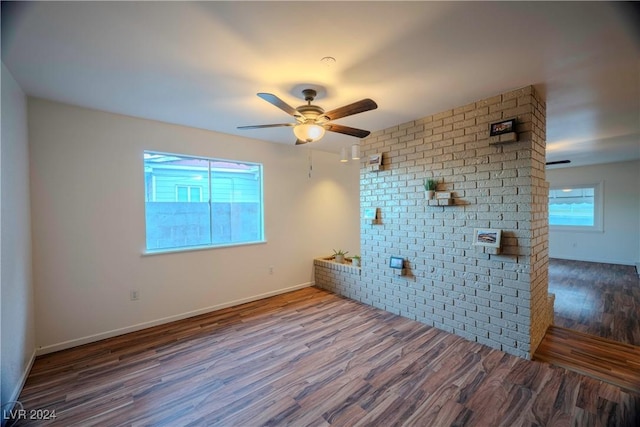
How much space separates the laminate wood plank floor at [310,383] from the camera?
1838 millimetres

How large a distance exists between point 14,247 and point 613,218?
1064 cm

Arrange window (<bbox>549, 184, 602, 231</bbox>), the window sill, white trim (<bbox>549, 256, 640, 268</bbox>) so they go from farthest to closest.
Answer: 1. window (<bbox>549, 184, 602, 231</bbox>)
2. white trim (<bbox>549, 256, 640, 268</bbox>)
3. the window sill

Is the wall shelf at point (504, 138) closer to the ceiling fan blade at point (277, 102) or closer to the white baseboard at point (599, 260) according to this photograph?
the ceiling fan blade at point (277, 102)

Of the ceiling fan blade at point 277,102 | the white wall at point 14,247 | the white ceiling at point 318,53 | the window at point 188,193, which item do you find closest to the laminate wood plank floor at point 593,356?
the white ceiling at point 318,53

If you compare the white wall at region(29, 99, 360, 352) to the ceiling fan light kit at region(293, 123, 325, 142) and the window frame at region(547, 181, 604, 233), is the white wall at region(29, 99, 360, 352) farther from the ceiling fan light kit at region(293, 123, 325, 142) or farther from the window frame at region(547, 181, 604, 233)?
the window frame at region(547, 181, 604, 233)

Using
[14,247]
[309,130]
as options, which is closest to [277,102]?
[309,130]

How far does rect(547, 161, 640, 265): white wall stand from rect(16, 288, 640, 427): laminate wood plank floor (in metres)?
6.73

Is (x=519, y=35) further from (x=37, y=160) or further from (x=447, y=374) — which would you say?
(x=37, y=160)

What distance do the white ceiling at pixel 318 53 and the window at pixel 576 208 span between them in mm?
5238

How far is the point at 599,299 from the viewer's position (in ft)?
13.5

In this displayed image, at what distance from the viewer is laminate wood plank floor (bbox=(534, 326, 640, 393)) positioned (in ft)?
7.26

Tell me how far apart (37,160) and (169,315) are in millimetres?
2174

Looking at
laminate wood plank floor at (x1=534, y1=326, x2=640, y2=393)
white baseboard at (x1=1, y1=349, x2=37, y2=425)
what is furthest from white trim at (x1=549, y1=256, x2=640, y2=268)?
white baseboard at (x1=1, y1=349, x2=37, y2=425)

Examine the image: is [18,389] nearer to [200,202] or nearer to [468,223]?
[200,202]
